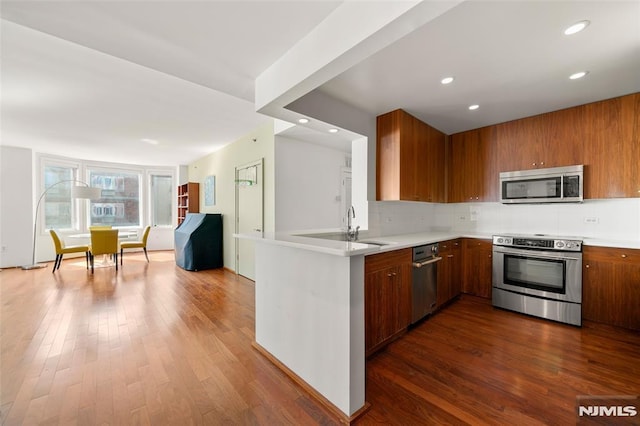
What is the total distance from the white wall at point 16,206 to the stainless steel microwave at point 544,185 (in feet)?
30.5

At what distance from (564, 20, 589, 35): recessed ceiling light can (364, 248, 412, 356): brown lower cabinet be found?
1961 mm

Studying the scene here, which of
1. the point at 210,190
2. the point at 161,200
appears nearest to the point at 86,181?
the point at 161,200

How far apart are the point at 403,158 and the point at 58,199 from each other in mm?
8358

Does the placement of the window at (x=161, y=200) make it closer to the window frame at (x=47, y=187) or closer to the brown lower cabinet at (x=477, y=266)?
the window frame at (x=47, y=187)

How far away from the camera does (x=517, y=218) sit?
3623mm

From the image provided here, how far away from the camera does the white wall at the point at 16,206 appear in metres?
5.36

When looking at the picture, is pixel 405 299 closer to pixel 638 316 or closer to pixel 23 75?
pixel 638 316

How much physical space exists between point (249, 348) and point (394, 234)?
7.54ft

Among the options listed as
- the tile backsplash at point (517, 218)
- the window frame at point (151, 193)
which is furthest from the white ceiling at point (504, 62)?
the window frame at point (151, 193)

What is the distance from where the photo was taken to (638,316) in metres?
2.51

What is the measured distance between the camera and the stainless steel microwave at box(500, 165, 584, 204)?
116 inches

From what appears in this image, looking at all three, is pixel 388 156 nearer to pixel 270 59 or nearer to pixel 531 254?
pixel 270 59

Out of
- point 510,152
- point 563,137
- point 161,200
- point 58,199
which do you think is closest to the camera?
point 563,137

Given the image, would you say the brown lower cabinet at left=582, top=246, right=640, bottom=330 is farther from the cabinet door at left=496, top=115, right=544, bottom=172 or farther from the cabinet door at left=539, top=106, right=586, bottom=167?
the cabinet door at left=496, top=115, right=544, bottom=172
